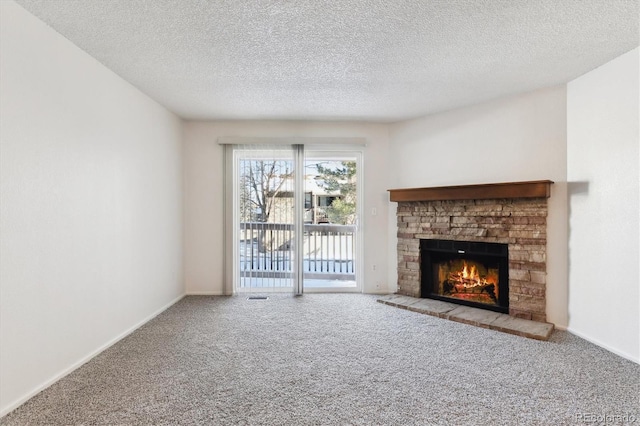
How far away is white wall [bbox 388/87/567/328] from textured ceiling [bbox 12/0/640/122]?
0.28 m

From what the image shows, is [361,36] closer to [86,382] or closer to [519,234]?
[519,234]

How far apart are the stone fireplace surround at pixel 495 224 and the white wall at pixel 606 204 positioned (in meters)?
0.28

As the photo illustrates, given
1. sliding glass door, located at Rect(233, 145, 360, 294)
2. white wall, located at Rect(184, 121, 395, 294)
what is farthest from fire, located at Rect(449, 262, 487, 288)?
white wall, located at Rect(184, 121, 395, 294)

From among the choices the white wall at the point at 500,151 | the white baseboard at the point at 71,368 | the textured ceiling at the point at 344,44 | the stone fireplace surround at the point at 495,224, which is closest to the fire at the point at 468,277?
the stone fireplace surround at the point at 495,224

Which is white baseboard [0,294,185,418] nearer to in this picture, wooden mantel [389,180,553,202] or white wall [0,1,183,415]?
white wall [0,1,183,415]

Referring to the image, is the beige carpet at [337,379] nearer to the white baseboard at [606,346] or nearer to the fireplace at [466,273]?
the white baseboard at [606,346]

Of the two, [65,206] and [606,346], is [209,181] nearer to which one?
[65,206]

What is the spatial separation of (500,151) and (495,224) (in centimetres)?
84

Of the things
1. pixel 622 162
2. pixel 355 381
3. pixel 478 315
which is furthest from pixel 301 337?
pixel 622 162

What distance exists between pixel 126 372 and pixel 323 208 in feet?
10.6

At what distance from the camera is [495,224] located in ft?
12.6

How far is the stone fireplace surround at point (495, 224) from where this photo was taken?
3539 mm

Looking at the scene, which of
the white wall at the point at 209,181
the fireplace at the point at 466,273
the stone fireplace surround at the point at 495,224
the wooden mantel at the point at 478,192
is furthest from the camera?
the white wall at the point at 209,181

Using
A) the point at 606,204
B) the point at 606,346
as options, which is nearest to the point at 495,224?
the point at 606,204
